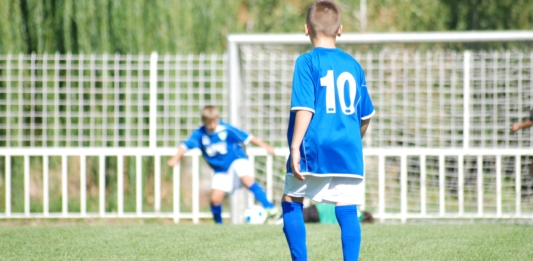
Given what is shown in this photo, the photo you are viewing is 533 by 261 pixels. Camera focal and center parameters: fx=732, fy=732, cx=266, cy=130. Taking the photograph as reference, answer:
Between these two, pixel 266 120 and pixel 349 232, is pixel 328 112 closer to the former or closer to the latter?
pixel 349 232

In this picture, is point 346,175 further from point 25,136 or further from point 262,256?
point 25,136

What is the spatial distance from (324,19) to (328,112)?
0.55 m

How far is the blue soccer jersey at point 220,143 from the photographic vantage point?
8.55 metres

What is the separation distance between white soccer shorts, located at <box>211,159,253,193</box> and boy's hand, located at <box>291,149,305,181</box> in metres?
4.51

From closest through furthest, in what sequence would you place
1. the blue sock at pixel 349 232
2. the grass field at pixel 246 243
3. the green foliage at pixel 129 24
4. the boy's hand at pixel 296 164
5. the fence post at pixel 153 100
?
the boy's hand at pixel 296 164, the blue sock at pixel 349 232, the grass field at pixel 246 243, the fence post at pixel 153 100, the green foliage at pixel 129 24

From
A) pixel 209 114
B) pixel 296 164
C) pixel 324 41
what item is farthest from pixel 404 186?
pixel 296 164

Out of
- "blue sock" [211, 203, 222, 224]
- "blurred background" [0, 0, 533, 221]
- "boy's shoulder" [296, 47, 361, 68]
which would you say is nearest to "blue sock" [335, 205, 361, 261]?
"boy's shoulder" [296, 47, 361, 68]

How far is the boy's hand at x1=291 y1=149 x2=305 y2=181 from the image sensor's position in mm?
4129

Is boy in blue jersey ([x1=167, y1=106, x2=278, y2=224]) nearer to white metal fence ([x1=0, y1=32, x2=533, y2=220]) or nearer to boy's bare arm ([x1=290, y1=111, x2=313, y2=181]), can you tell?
white metal fence ([x1=0, y1=32, x2=533, y2=220])

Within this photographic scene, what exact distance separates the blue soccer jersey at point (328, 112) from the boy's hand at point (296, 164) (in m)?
0.06

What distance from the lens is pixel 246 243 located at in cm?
604

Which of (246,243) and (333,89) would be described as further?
(246,243)

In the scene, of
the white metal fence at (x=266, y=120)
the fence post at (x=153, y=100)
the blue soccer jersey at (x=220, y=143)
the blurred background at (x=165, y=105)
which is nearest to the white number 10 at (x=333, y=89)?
the blue soccer jersey at (x=220, y=143)

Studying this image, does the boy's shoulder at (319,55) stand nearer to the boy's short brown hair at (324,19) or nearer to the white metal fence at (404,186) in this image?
the boy's short brown hair at (324,19)
